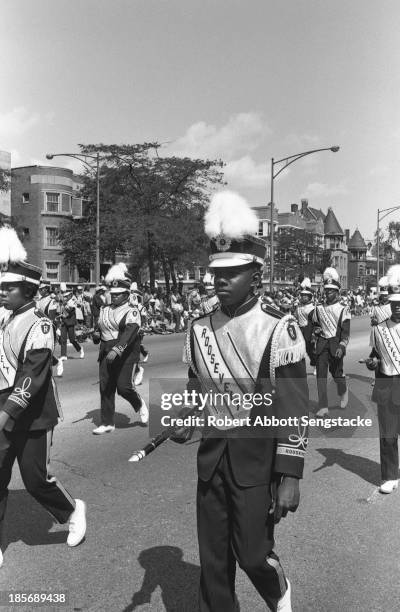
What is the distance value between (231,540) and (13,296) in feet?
7.31

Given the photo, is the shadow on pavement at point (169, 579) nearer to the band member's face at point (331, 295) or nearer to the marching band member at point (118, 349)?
the marching band member at point (118, 349)

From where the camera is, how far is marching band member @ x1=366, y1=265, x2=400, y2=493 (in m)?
5.60

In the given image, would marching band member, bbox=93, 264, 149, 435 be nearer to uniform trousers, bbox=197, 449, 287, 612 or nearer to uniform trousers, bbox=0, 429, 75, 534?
uniform trousers, bbox=0, 429, 75, 534

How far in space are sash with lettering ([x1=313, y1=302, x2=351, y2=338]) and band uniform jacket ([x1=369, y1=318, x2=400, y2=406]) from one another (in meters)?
3.35

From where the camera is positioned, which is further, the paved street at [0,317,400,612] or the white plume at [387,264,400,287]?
the white plume at [387,264,400,287]

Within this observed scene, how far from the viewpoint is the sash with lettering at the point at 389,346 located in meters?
5.82

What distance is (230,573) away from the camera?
9.95ft

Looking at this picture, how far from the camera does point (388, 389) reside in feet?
18.9

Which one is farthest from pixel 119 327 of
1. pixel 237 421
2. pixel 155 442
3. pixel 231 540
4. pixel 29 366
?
pixel 231 540

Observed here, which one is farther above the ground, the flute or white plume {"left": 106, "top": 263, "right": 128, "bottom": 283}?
white plume {"left": 106, "top": 263, "right": 128, "bottom": 283}

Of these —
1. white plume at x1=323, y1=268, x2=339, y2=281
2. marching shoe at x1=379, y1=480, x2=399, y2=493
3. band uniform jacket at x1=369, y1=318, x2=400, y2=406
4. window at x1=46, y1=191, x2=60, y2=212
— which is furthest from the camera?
window at x1=46, y1=191, x2=60, y2=212

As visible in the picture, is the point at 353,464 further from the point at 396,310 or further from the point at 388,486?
the point at 396,310

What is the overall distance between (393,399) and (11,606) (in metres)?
3.71

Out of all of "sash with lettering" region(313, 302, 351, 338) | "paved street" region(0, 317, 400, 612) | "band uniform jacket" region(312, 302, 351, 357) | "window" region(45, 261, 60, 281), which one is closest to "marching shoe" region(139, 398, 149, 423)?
"paved street" region(0, 317, 400, 612)
